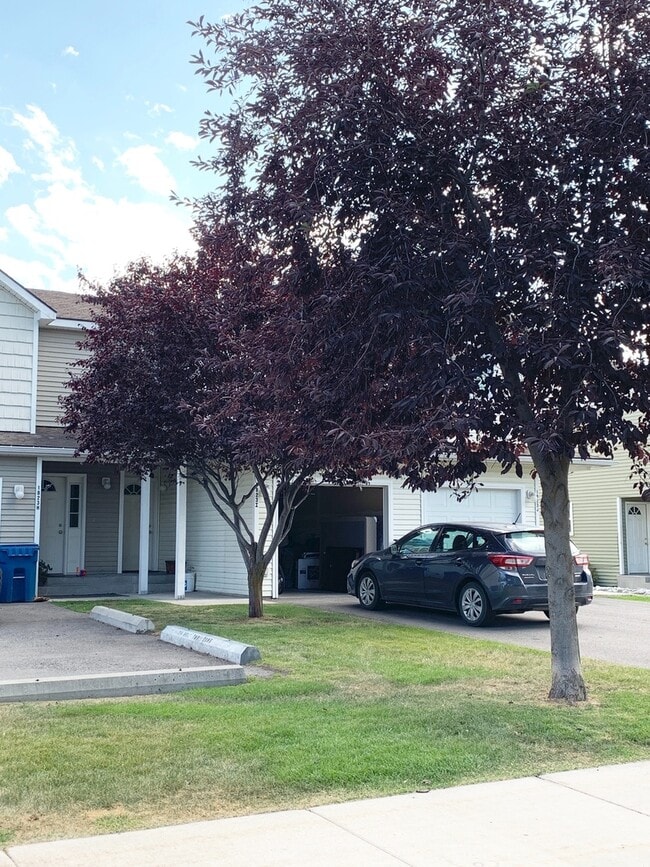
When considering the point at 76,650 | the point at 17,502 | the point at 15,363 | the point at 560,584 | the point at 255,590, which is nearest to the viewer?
the point at 560,584

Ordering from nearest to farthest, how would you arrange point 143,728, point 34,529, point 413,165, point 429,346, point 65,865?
point 65,865 < point 143,728 < point 429,346 < point 413,165 < point 34,529

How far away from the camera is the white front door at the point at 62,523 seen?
19.5 metres

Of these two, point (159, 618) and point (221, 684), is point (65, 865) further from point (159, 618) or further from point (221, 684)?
point (159, 618)

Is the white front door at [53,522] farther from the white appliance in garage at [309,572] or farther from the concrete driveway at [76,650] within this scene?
the concrete driveway at [76,650]

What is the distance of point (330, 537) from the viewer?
2058 centimetres

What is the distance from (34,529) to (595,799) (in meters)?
13.6

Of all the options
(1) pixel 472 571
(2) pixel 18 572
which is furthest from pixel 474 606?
(2) pixel 18 572

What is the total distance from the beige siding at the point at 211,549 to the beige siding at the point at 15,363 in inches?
177

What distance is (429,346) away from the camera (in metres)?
7.01

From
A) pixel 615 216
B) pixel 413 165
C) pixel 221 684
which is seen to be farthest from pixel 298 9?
pixel 221 684

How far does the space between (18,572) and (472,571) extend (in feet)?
27.5

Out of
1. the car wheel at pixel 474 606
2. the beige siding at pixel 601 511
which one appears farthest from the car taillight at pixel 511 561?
the beige siding at pixel 601 511

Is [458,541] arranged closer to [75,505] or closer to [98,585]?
[98,585]

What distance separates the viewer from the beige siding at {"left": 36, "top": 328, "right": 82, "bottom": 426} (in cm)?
1811
